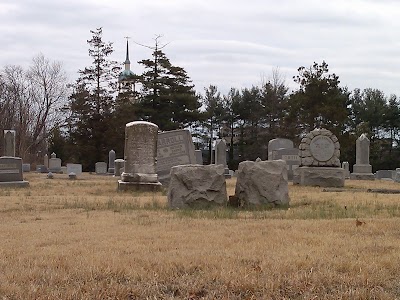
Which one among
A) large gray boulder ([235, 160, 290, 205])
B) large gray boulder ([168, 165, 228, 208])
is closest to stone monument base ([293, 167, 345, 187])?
large gray boulder ([235, 160, 290, 205])

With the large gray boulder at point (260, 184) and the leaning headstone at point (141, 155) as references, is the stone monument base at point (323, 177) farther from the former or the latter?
the large gray boulder at point (260, 184)

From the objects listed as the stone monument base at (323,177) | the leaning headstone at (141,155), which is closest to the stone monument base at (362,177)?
the stone monument base at (323,177)

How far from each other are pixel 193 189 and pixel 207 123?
46.5 meters

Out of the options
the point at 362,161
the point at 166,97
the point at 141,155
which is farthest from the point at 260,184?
the point at 166,97

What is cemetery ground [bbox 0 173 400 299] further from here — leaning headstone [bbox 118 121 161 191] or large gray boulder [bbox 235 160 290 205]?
leaning headstone [bbox 118 121 161 191]

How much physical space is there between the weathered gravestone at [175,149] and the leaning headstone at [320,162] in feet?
13.8

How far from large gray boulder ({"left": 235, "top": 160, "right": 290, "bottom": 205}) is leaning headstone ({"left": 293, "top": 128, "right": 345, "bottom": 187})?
939 cm

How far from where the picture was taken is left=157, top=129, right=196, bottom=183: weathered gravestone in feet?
63.6

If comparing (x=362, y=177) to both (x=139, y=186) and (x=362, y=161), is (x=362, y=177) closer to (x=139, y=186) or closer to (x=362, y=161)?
(x=362, y=161)

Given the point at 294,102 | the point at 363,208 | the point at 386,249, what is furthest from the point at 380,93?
the point at 386,249

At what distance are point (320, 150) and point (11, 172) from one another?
11089 mm

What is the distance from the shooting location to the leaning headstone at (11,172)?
19.4m

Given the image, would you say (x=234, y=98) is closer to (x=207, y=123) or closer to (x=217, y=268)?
(x=207, y=123)

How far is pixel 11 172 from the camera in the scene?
19656 millimetres
